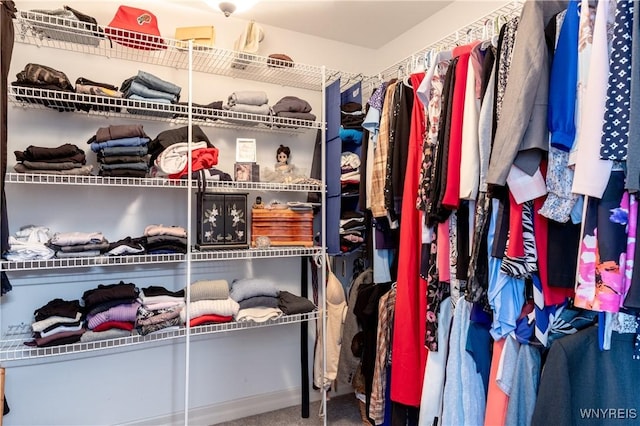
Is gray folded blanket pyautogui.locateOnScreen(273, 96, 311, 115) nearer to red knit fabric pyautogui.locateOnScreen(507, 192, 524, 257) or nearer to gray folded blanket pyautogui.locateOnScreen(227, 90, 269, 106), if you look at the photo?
gray folded blanket pyautogui.locateOnScreen(227, 90, 269, 106)

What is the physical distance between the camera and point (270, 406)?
2396 millimetres

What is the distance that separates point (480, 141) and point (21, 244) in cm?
187

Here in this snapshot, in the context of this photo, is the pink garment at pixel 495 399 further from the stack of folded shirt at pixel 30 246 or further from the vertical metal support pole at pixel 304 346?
the stack of folded shirt at pixel 30 246

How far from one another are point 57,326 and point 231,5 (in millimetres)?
1786

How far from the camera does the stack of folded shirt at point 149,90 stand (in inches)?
70.4

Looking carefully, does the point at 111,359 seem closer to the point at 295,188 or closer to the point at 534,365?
the point at 295,188

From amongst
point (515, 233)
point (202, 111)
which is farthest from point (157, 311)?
point (515, 233)

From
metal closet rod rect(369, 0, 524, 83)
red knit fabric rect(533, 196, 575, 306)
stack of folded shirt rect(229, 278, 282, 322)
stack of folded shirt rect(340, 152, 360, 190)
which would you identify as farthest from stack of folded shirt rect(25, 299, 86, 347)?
metal closet rod rect(369, 0, 524, 83)

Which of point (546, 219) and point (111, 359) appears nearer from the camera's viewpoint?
point (546, 219)

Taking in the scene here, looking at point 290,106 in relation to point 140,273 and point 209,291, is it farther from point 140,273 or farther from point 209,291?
point 140,273

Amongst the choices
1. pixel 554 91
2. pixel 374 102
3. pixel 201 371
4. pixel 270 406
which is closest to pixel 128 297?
pixel 201 371

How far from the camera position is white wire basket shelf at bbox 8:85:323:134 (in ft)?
5.43

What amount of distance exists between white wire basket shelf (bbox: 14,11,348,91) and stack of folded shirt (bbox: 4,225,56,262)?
2.92ft

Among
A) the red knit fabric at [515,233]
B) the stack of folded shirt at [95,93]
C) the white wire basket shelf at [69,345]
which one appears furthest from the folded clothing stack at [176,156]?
the red knit fabric at [515,233]
